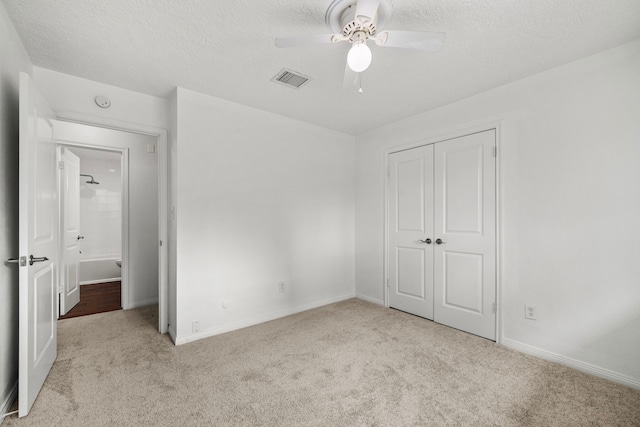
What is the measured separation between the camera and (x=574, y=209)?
7.35 feet

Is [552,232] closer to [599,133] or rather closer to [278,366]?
[599,133]

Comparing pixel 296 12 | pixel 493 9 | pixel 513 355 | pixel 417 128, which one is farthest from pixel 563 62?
pixel 513 355

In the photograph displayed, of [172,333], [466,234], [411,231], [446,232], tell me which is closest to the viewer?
[172,333]

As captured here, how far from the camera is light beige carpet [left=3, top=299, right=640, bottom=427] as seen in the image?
168 cm

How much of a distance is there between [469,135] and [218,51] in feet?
8.04

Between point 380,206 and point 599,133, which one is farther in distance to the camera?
point 380,206

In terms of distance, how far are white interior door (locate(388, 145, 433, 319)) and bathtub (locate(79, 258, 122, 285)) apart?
17.2ft

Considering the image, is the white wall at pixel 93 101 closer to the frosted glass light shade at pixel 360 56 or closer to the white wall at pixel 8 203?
the white wall at pixel 8 203

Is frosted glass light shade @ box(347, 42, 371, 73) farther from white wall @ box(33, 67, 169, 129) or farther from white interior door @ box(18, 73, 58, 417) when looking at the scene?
white wall @ box(33, 67, 169, 129)

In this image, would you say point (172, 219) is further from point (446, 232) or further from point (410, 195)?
point (446, 232)

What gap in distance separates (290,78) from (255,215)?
1476mm

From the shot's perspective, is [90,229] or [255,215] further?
[90,229]

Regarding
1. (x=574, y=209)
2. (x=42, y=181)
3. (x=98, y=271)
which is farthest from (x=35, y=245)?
(x=98, y=271)

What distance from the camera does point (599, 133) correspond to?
213 centimetres
